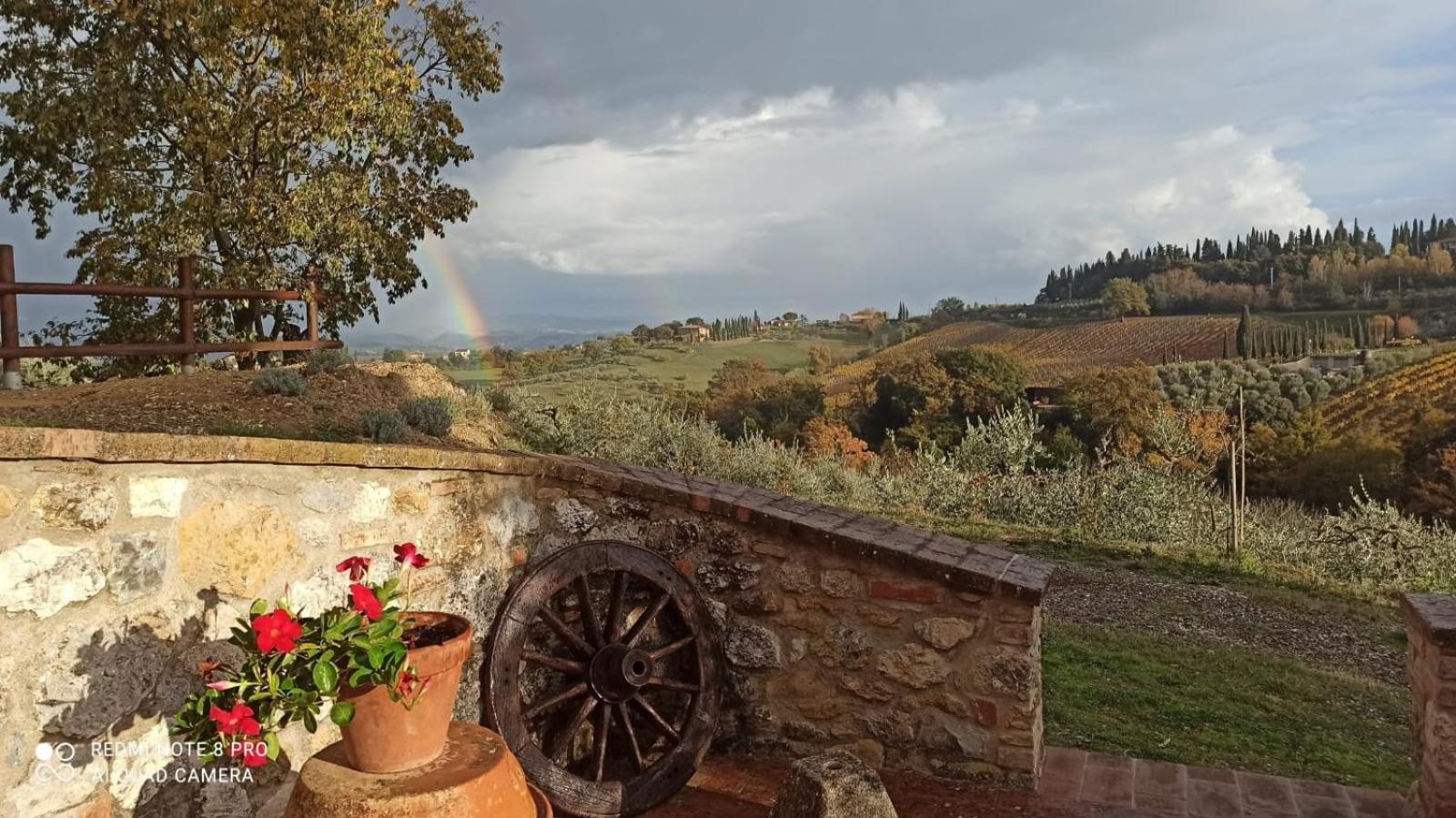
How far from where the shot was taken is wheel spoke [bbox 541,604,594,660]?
3730 millimetres

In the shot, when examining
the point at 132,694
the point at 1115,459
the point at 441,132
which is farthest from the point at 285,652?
the point at 1115,459

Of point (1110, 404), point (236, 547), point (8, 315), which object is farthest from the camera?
point (1110, 404)

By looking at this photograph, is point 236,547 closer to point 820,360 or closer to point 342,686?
point 342,686

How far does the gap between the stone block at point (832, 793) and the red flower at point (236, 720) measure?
5.71ft

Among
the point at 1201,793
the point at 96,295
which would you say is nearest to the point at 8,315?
the point at 96,295

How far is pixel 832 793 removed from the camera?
2.96 m

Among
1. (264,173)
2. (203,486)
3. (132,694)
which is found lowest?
(132,694)

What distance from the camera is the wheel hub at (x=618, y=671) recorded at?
369 centimetres

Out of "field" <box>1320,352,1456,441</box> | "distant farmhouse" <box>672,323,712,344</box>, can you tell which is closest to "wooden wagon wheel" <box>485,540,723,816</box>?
"field" <box>1320,352,1456,441</box>

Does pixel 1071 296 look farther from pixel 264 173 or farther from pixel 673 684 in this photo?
pixel 673 684

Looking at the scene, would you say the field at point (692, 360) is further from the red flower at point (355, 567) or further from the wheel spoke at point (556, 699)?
the red flower at point (355, 567)

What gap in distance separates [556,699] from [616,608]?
0.45 meters

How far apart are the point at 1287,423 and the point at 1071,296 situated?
80.1 feet

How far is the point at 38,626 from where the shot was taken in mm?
2336
